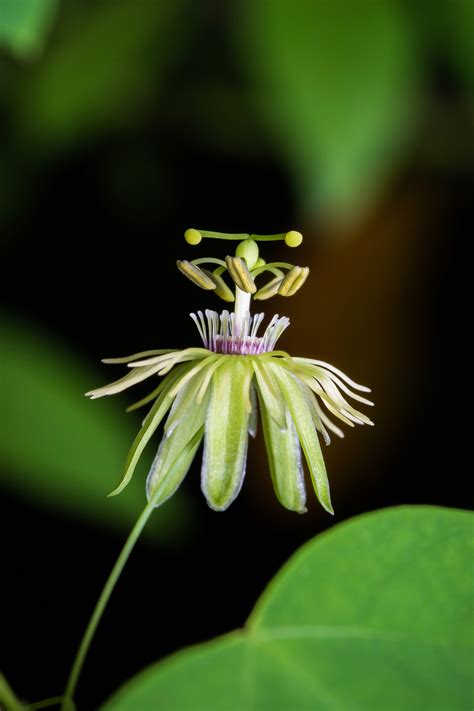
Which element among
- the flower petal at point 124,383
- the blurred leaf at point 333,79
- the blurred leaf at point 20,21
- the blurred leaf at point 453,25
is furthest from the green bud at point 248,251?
the blurred leaf at point 453,25

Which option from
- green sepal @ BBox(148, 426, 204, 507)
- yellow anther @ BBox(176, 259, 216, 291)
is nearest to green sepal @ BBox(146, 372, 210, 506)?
green sepal @ BBox(148, 426, 204, 507)

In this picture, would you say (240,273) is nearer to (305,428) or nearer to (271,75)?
(305,428)

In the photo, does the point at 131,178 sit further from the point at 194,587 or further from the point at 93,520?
the point at 194,587

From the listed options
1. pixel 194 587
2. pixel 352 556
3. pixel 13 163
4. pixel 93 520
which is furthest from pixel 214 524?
pixel 352 556

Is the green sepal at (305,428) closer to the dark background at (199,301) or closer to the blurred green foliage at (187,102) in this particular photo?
the blurred green foliage at (187,102)

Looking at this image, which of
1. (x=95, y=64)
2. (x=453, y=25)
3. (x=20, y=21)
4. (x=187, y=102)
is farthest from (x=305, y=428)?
(x=187, y=102)

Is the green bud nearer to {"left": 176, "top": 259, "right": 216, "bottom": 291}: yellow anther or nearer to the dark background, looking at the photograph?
{"left": 176, "top": 259, "right": 216, "bottom": 291}: yellow anther

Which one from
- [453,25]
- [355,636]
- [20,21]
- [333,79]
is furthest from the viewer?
[453,25]
